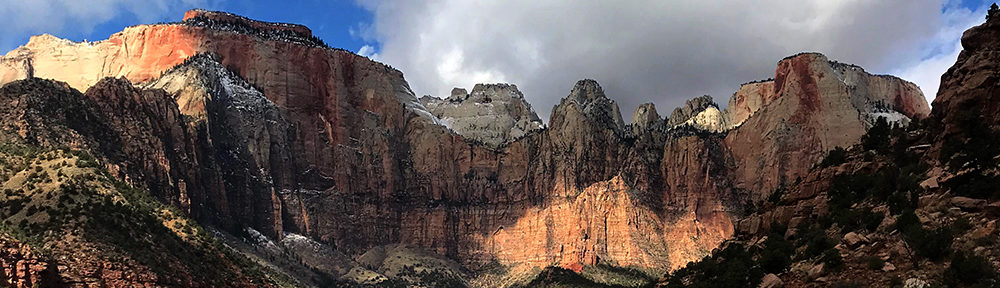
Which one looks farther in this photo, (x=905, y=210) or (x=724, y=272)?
(x=724, y=272)

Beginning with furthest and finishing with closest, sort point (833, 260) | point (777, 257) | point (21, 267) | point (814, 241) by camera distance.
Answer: point (21, 267), point (777, 257), point (814, 241), point (833, 260)

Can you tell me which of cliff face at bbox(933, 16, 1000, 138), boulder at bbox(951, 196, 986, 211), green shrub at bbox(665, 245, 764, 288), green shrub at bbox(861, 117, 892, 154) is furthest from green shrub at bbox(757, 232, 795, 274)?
boulder at bbox(951, 196, 986, 211)

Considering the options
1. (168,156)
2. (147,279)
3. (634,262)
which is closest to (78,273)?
(147,279)

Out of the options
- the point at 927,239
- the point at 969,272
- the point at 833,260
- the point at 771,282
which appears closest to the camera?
the point at 969,272

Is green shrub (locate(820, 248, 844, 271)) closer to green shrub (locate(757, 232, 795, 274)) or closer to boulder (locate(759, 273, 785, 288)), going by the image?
boulder (locate(759, 273, 785, 288))

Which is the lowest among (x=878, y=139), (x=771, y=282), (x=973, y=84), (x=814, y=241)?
(x=771, y=282)

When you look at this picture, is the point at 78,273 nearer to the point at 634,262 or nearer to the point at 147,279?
the point at 147,279

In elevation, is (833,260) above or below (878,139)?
below

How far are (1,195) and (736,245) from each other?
5662 centimetres

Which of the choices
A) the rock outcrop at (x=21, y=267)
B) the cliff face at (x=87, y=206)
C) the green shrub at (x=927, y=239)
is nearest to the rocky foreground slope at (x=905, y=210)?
the green shrub at (x=927, y=239)

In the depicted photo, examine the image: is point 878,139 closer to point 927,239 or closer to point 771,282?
point 771,282

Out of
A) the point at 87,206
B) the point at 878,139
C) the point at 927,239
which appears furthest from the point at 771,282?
the point at 87,206

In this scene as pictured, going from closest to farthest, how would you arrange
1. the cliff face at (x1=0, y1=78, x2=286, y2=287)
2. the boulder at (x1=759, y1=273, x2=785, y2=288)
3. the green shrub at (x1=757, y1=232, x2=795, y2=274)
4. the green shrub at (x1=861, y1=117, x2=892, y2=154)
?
the boulder at (x1=759, y1=273, x2=785, y2=288) < the green shrub at (x1=757, y1=232, x2=795, y2=274) < the green shrub at (x1=861, y1=117, x2=892, y2=154) < the cliff face at (x1=0, y1=78, x2=286, y2=287)

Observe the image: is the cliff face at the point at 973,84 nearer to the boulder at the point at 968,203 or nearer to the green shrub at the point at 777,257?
the boulder at the point at 968,203
